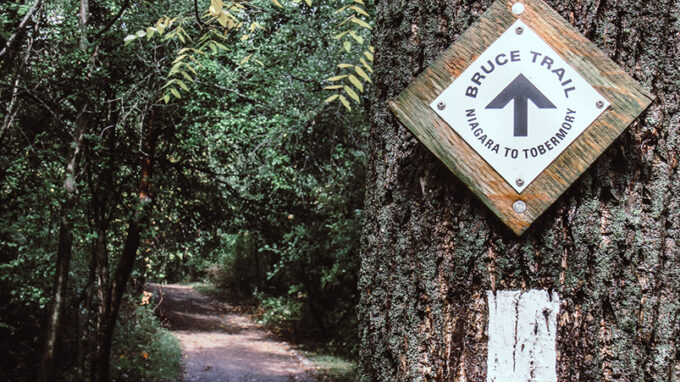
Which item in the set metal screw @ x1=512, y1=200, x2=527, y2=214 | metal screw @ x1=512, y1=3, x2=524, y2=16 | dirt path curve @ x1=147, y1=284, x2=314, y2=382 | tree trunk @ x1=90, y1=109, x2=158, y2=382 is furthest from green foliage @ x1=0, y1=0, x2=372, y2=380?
metal screw @ x1=512, y1=200, x2=527, y2=214

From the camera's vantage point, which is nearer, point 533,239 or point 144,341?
point 533,239

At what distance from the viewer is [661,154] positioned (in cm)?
102

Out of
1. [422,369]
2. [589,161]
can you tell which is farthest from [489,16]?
[422,369]

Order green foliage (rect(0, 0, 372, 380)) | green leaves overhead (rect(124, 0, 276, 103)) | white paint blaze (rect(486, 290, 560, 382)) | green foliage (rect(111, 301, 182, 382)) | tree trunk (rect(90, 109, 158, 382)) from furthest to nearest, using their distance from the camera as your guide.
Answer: green foliage (rect(111, 301, 182, 382)), tree trunk (rect(90, 109, 158, 382)), green foliage (rect(0, 0, 372, 380)), green leaves overhead (rect(124, 0, 276, 103)), white paint blaze (rect(486, 290, 560, 382))

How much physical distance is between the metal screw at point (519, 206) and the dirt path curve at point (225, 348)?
11135 millimetres

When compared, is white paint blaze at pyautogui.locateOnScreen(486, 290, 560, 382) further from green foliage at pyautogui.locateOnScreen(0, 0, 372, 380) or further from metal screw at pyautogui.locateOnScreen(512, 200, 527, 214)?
green foliage at pyautogui.locateOnScreen(0, 0, 372, 380)

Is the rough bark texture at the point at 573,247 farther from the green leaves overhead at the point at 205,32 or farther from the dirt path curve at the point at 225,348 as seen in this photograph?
the dirt path curve at the point at 225,348

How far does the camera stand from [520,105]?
3.28 feet

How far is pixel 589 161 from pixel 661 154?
16cm

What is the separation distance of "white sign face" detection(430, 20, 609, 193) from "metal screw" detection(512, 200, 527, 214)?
0.08 ft

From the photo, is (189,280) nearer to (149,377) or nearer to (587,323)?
(149,377)

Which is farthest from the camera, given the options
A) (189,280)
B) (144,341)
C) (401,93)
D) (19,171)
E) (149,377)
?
(189,280)

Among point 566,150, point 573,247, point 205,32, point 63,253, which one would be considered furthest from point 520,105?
point 63,253

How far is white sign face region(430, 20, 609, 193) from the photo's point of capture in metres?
0.99
